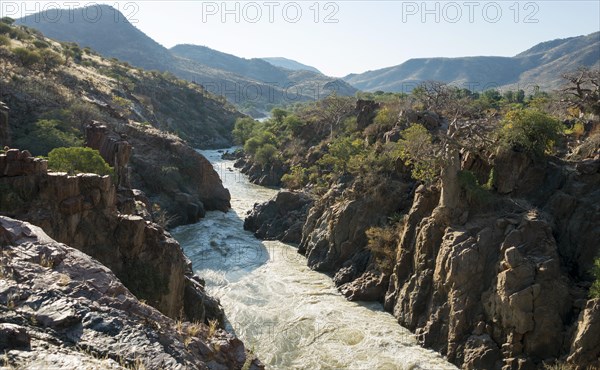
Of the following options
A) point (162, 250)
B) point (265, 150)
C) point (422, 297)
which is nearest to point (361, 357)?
point (422, 297)

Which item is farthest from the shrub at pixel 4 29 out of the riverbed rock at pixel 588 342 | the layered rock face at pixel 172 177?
the riverbed rock at pixel 588 342

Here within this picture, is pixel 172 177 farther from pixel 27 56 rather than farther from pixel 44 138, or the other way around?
pixel 27 56

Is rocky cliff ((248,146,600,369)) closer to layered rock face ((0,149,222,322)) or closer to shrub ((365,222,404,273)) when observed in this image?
shrub ((365,222,404,273))

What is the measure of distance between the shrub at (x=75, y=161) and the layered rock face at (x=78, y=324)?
15.8 m

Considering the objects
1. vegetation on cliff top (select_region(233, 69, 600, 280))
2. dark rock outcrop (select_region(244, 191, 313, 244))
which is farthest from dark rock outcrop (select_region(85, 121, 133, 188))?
vegetation on cliff top (select_region(233, 69, 600, 280))

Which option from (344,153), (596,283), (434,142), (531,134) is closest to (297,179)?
(344,153)

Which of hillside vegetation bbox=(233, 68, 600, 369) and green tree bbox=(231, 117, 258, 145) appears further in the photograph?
green tree bbox=(231, 117, 258, 145)

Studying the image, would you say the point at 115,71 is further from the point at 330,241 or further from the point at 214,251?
the point at 330,241

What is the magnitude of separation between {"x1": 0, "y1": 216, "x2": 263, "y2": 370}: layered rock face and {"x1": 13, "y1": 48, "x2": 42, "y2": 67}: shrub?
162 feet

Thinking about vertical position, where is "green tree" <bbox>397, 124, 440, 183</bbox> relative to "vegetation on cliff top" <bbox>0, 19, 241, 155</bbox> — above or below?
below

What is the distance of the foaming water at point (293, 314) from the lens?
19.2 metres

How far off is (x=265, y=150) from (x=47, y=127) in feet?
97.6

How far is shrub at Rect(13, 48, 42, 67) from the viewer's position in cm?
4904

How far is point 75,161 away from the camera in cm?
2345
